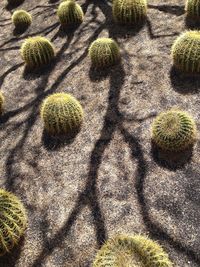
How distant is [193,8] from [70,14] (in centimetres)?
343

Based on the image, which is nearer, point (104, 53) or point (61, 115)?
point (61, 115)

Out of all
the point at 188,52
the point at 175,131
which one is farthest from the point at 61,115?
the point at 188,52

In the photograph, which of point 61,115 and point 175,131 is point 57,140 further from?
point 175,131

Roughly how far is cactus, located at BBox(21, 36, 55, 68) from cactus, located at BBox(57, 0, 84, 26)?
61.7 inches

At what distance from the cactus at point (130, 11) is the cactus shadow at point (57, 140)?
12.2 ft

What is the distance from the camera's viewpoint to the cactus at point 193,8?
8898 mm

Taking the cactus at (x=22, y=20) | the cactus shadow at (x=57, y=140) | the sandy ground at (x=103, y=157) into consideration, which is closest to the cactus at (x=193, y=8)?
the sandy ground at (x=103, y=157)

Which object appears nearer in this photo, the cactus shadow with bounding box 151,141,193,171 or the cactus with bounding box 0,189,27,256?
the cactus with bounding box 0,189,27,256

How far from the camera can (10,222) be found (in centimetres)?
544

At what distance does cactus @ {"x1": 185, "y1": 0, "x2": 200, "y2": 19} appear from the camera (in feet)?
29.2

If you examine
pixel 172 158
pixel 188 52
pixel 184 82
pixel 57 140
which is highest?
pixel 188 52

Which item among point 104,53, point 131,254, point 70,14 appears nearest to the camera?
point 131,254

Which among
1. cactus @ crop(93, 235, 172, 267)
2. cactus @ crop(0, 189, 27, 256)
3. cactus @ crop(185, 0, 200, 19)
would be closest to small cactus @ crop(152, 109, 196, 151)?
cactus @ crop(93, 235, 172, 267)

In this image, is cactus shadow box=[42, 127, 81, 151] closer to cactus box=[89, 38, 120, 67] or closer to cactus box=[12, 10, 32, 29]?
cactus box=[89, 38, 120, 67]
